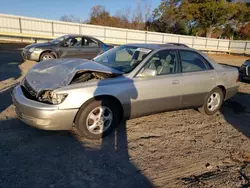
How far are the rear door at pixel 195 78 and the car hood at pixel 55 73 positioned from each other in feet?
4.95

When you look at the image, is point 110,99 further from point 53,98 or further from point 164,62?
point 164,62

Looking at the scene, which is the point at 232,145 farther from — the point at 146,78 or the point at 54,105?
the point at 54,105

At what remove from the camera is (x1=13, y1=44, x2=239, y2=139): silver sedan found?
3.21 metres

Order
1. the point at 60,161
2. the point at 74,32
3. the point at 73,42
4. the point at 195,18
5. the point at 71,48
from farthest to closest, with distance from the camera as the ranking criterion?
the point at 195,18, the point at 74,32, the point at 73,42, the point at 71,48, the point at 60,161

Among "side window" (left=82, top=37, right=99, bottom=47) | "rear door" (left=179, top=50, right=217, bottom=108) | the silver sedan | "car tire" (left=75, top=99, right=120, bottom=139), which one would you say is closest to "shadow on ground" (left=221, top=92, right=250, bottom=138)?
the silver sedan

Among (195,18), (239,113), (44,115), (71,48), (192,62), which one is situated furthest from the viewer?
(195,18)

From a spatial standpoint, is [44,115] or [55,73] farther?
[55,73]

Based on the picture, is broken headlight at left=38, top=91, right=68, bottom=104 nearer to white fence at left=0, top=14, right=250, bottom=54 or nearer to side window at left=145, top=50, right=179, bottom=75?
side window at left=145, top=50, right=179, bottom=75

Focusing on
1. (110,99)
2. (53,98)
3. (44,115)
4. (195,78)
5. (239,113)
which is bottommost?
(239,113)

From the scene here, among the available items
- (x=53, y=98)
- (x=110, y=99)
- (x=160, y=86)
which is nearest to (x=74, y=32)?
(x=160, y=86)

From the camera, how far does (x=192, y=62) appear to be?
4598mm

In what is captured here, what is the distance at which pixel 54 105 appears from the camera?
A: 3.11 m

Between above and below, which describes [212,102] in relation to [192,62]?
below

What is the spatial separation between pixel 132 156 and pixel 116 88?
1114mm
